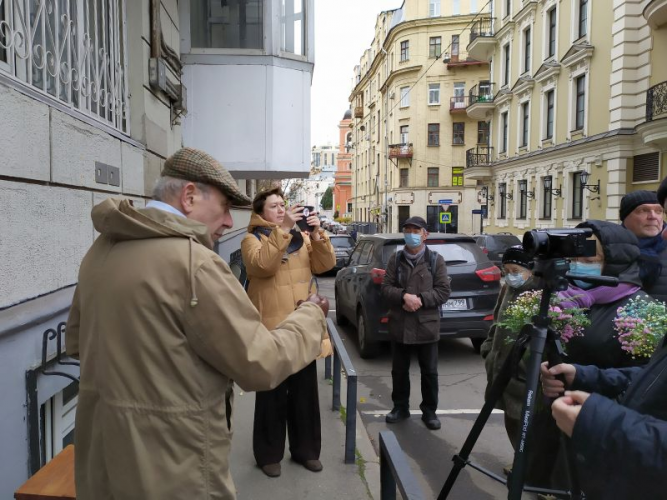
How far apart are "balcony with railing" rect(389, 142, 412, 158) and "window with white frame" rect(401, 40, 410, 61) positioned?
26.6 feet

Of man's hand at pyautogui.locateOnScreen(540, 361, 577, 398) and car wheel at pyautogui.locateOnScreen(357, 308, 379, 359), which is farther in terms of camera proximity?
car wheel at pyautogui.locateOnScreen(357, 308, 379, 359)

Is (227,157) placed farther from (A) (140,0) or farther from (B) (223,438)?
(B) (223,438)

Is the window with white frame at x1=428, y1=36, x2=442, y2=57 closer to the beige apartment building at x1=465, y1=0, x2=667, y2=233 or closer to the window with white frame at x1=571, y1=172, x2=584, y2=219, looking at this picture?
the beige apartment building at x1=465, y1=0, x2=667, y2=233

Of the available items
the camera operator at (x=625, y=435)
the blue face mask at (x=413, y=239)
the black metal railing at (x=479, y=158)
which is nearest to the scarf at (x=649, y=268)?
the camera operator at (x=625, y=435)

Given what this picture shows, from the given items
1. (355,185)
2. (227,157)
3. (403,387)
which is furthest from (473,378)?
(355,185)

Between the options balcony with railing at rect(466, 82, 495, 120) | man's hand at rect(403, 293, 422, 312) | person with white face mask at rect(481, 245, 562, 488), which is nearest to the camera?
person with white face mask at rect(481, 245, 562, 488)

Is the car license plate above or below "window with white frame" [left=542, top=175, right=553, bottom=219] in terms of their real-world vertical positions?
below

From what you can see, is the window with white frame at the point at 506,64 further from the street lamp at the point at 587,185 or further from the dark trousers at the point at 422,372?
the dark trousers at the point at 422,372

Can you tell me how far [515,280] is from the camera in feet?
11.1

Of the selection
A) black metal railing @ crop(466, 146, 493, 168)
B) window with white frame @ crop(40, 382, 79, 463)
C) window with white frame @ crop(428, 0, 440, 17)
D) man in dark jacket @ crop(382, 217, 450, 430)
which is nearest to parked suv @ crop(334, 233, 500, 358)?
man in dark jacket @ crop(382, 217, 450, 430)

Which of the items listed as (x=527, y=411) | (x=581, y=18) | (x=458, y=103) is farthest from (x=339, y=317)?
(x=458, y=103)

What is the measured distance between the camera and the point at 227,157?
6637 mm

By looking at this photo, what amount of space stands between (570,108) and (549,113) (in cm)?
240

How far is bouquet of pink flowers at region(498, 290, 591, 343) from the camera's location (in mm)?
2564
